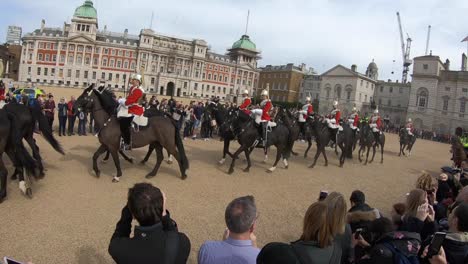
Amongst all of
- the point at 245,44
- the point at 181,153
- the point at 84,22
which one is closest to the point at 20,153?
the point at 181,153

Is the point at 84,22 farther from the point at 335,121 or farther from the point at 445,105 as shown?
the point at 335,121

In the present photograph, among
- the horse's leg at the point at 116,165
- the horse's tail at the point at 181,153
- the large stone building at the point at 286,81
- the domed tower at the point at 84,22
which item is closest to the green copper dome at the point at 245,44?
the large stone building at the point at 286,81

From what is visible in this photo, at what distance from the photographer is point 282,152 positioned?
1296 centimetres

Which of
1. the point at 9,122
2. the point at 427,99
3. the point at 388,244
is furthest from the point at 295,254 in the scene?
the point at 427,99

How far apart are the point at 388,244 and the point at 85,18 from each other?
296ft

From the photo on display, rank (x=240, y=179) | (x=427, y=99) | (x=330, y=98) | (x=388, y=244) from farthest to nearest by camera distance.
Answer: (x=330, y=98), (x=427, y=99), (x=240, y=179), (x=388, y=244)

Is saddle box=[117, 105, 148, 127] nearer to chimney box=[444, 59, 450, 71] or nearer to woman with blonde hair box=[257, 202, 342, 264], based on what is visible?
woman with blonde hair box=[257, 202, 342, 264]

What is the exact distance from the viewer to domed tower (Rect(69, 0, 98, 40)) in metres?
81.2

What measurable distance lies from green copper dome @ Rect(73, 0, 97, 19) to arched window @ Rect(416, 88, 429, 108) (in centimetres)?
6973

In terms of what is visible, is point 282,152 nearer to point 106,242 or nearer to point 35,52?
point 106,242

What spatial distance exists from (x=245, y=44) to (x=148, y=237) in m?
104

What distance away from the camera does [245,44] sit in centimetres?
10325

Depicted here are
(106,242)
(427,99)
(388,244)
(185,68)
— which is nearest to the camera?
(388,244)

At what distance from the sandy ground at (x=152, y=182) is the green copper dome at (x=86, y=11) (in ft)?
257
